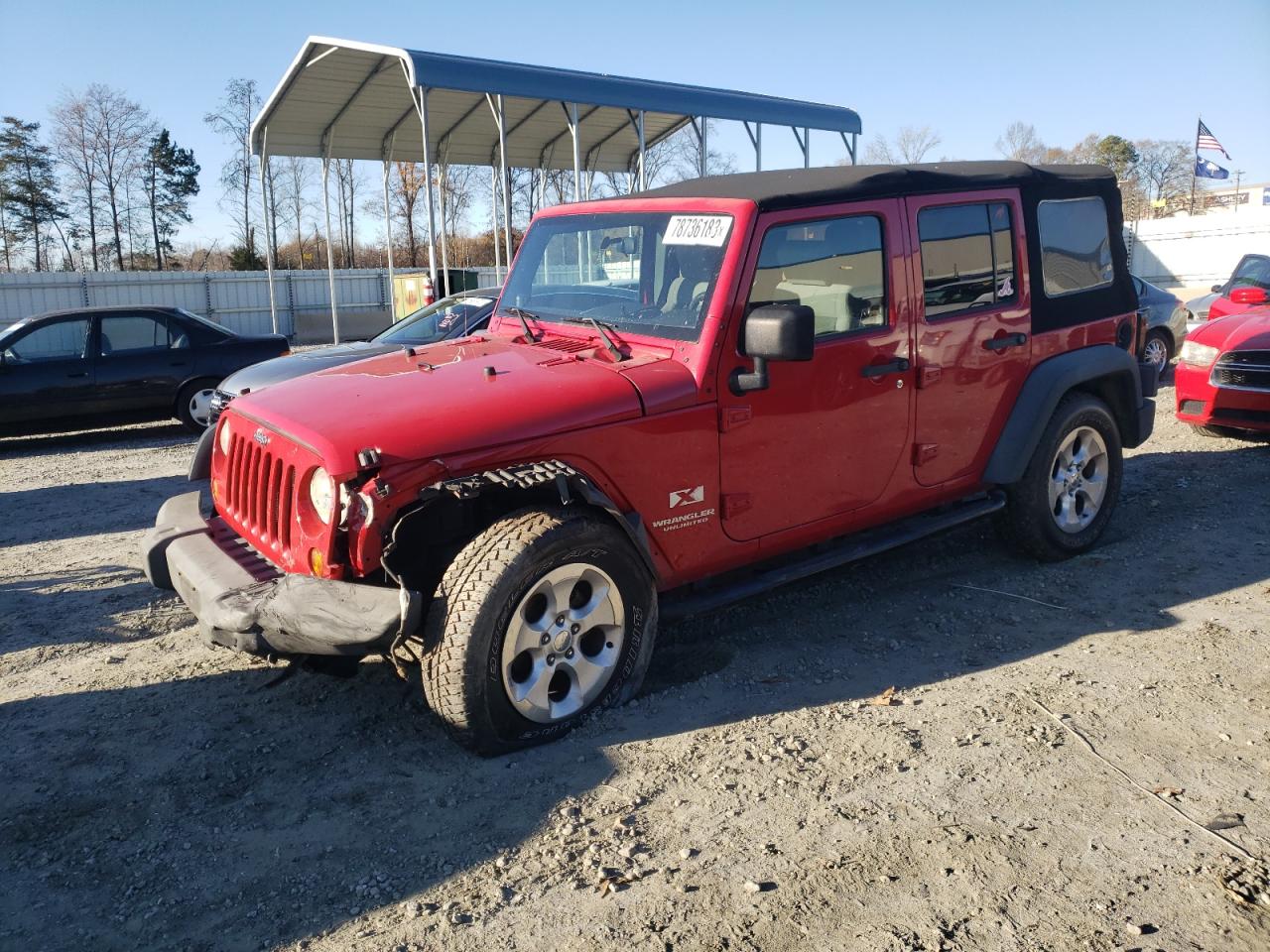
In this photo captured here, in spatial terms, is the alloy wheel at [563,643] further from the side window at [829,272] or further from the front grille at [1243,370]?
the front grille at [1243,370]

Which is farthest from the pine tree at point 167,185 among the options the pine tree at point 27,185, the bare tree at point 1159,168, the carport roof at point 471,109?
the bare tree at point 1159,168

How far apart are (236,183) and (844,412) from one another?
40183mm

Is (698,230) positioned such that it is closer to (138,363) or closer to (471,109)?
(138,363)

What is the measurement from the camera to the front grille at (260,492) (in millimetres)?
3643

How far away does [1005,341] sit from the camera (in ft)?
16.4

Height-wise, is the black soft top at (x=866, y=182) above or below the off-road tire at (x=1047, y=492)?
above

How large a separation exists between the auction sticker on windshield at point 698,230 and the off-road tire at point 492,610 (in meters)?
1.30

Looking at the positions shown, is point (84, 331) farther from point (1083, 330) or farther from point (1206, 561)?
point (1206, 561)

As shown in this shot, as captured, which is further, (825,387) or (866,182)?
(866,182)

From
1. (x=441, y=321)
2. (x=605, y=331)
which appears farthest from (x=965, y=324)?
(x=441, y=321)

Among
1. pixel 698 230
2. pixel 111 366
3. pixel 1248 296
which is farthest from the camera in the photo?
pixel 111 366

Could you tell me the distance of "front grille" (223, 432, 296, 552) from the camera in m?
3.64

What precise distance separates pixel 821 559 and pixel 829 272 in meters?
1.30

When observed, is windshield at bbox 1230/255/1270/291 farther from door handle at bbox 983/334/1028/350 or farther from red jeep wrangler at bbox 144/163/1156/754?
door handle at bbox 983/334/1028/350
